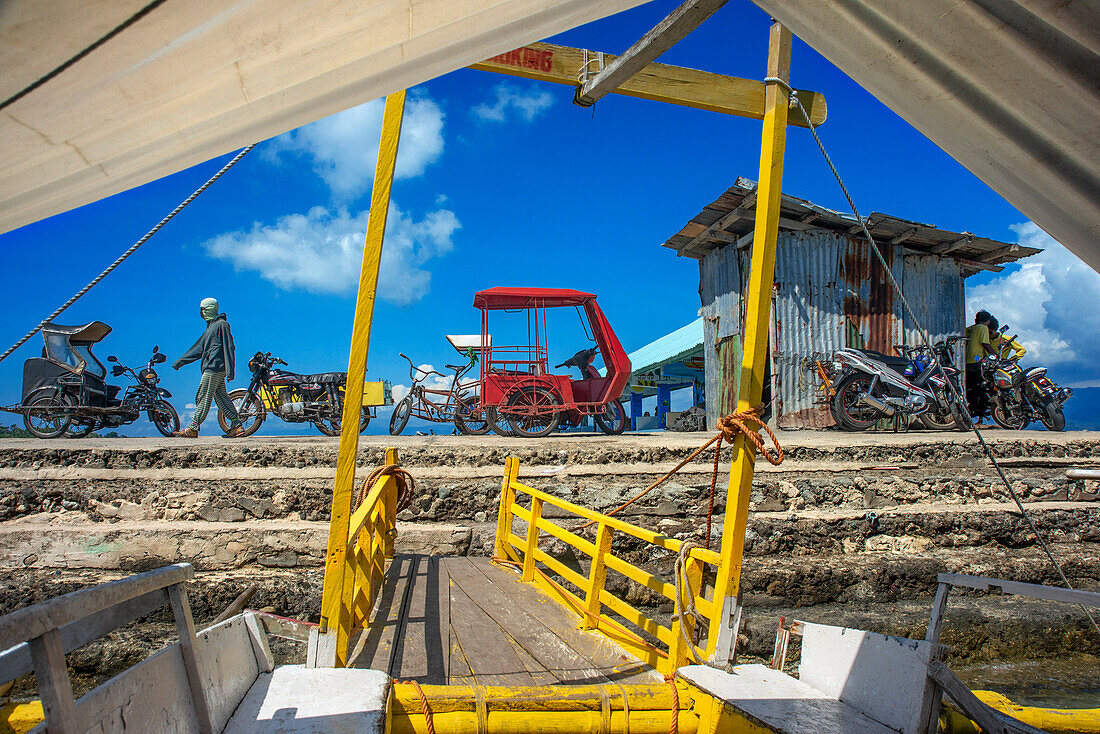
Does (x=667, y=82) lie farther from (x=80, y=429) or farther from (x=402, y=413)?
(x=80, y=429)

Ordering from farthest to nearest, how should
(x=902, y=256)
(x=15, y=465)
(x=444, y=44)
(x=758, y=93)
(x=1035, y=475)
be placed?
(x=902, y=256), (x=1035, y=475), (x=15, y=465), (x=758, y=93), (x=444, y=44)

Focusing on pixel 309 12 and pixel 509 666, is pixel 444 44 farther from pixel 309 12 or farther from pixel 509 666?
pixel 509 666

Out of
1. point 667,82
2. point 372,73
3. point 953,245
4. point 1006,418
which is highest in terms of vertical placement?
point 953,245

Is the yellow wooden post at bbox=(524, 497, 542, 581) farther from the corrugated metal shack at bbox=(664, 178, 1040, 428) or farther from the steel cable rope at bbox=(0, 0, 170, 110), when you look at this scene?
the corrugated metal shack at bbox=(664, 178, 1040, 428)

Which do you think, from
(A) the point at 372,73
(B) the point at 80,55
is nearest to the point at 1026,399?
(A) the point at 372,73

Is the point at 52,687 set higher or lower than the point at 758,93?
lower

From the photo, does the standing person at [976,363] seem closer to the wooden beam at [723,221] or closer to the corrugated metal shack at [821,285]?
the corrugated metal shack at [821,285]

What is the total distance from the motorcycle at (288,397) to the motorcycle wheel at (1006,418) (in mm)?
→ 10814

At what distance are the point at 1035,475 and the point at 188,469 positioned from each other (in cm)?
977

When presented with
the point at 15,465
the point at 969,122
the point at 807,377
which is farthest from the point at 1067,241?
the point at 807,377

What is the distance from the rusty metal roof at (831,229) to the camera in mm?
10016

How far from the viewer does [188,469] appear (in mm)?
5844

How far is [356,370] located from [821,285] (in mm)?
10615

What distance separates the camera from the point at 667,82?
3.56 m
